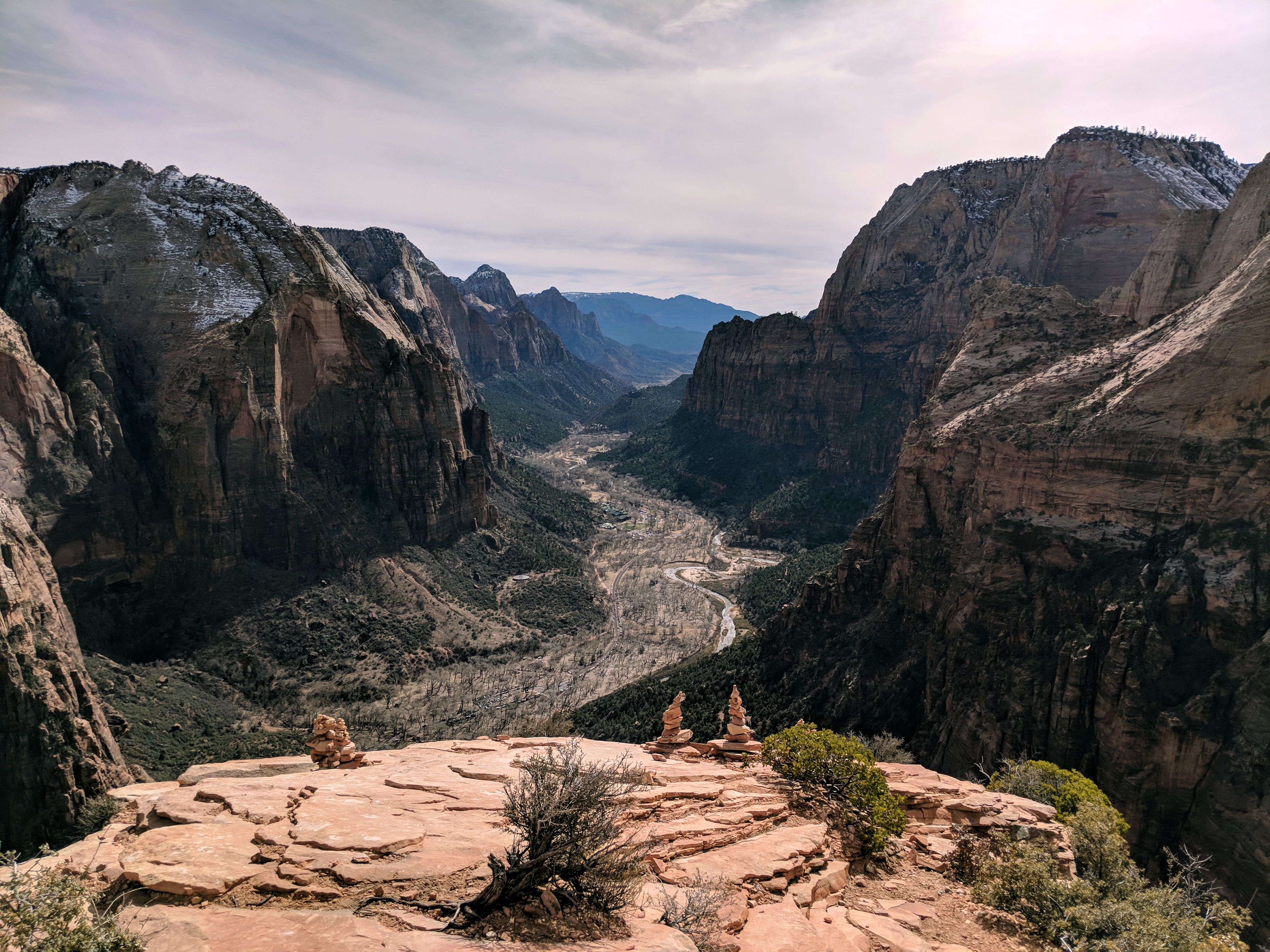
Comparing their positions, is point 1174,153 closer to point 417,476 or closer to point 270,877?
point 417,476

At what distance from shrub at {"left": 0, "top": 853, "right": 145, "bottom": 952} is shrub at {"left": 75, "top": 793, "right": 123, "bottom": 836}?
36.5ft

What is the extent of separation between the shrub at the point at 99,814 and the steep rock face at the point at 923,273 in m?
120

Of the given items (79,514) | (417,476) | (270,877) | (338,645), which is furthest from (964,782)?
(417,476)

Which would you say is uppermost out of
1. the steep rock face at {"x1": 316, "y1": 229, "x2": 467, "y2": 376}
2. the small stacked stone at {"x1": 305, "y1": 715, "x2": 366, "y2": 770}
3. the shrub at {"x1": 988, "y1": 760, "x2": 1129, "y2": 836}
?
the steep rock face at {"x1": 316, "y1": 229, "x2": 467, "y2": 376}

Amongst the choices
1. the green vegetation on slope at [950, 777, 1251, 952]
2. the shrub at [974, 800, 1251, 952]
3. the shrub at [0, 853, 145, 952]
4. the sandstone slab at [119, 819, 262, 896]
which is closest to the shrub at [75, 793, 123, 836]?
the sandstone slab at [119, 819, 262, 896]

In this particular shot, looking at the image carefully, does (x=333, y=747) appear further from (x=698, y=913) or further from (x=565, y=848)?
(x=698, y=913)

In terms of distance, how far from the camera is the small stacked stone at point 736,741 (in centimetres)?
2534

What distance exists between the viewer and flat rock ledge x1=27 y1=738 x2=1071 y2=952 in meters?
10.5

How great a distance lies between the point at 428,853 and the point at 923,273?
14906 cm

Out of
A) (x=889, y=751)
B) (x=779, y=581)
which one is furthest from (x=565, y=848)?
(x=779, y=581)

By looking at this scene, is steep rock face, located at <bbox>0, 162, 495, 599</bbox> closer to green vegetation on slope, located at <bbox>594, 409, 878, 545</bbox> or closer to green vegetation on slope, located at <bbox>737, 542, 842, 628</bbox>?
green vegetation on slope, located at <bbox>737, 542, 842, 628</bbox>

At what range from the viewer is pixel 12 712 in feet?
93.4

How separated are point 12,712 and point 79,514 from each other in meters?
29.1

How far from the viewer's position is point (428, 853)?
1300 cm
